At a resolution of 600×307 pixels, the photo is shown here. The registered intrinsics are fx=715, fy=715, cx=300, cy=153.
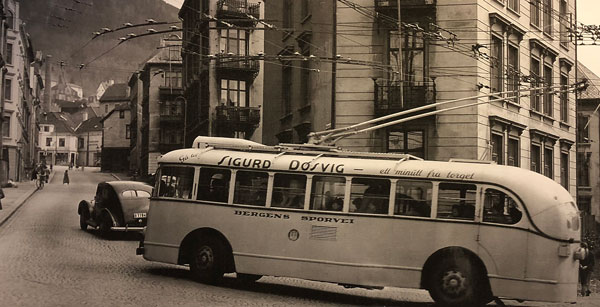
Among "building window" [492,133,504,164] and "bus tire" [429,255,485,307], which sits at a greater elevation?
"building window" [492,133,504,164]

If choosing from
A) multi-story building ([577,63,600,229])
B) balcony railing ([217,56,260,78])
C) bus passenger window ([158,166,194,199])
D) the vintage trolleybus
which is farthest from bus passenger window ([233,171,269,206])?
multi-story building ([577,63,600,229])

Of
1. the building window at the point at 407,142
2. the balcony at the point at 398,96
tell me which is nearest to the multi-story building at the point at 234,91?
the balcony at the point at 398,96

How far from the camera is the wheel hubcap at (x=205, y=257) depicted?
14875 mm

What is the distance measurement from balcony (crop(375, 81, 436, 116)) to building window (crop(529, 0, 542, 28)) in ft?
28.9

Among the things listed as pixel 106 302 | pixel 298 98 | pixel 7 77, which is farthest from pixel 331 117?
pixel 7 77

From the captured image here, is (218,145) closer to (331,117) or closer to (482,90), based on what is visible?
(331,117)

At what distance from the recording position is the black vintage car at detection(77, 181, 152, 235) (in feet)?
74.8

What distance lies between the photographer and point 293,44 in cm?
3083

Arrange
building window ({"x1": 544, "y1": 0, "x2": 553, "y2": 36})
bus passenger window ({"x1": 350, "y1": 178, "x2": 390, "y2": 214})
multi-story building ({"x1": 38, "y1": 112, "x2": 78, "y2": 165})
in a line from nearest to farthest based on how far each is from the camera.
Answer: bus passenger window ({"x1": 350, "y1": 178, "x2": 390, "y2": 214}) → building window ({"x1": 544, "y1": 0, "x2": 553, "y2": 36}) → multi-story building ({"x1": 38, "y1": 112, "x2": 78, "y2": 165})

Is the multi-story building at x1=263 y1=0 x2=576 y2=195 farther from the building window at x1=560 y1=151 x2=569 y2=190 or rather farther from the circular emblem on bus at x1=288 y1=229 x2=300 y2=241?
the circular emblem on bus at x1=288 y1=229 x2=300 y2=241

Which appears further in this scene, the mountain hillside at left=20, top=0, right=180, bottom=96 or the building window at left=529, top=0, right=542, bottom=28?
the building window at left=529, top=0, right=542, bottom=28

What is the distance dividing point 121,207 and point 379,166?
11657 millimetres

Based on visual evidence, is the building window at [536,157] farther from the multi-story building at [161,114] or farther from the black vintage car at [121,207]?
the multi-story building at [161,114]

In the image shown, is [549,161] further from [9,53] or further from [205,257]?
[9,53]
